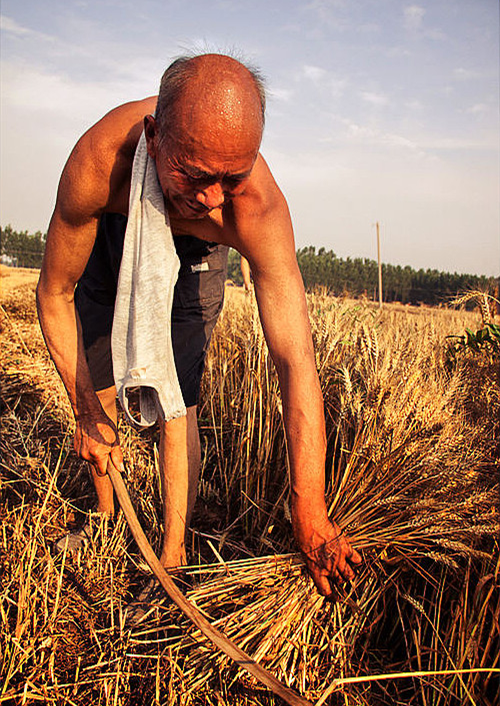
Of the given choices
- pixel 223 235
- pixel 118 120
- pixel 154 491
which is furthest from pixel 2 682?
pixel 118 120

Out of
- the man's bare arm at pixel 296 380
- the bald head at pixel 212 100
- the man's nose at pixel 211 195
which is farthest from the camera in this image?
the man's bare arm at pixel 296 380

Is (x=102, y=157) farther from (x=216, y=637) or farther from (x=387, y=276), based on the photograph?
(x=387, y=276)

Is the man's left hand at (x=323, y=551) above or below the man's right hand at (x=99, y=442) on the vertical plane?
below

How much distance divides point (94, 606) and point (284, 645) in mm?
617

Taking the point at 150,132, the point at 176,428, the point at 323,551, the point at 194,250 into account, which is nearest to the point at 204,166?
A: the point at 150,132

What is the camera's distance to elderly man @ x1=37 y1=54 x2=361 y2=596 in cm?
107

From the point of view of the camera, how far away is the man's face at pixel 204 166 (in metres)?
1.05

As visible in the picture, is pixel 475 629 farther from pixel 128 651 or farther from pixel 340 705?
pixel 128 651

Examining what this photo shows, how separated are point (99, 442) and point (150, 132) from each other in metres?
0.96

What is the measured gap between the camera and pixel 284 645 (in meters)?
1.30

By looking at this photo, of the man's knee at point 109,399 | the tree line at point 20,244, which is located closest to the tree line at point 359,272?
the tree line at point 20,244

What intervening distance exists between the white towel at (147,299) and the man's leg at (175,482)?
0.61ft

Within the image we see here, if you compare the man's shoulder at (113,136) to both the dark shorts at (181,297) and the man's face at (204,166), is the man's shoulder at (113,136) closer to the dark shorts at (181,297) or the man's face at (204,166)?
the man's face at (204,166)

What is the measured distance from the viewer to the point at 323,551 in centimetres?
127
